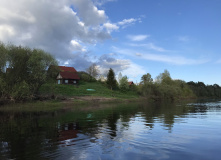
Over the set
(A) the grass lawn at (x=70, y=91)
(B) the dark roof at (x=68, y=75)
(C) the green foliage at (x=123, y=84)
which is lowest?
(A) the grass lawn at (x=70, y=91)

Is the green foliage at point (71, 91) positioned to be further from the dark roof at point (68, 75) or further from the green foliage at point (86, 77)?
the dark roof at point (68, 75)

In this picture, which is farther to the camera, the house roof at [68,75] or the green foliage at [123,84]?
the green foliage at [123,84]

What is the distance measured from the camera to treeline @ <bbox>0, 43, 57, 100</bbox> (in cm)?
4181

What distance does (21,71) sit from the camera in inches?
1774

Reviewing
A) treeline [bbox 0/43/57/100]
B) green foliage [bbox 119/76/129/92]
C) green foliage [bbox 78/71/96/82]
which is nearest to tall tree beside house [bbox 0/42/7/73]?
treeline [bbox 0/43/57/100]

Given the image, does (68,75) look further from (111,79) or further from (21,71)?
(21,71)

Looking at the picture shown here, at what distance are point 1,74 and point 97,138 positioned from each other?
4127 centimetres

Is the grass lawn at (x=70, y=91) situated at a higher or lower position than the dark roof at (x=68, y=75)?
lower

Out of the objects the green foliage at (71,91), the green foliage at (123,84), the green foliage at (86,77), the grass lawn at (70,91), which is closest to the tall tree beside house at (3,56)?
the green foliage at (71,91)

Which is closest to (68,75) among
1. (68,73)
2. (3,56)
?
(68,73)

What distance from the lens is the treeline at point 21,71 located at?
137 ft

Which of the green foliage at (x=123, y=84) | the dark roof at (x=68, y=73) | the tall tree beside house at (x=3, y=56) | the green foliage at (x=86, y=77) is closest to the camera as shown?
the tall tree beside house at (x=3, y=56)

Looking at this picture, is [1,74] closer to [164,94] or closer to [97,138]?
[97,138]

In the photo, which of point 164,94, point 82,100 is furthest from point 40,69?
point 164,94
